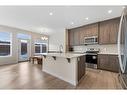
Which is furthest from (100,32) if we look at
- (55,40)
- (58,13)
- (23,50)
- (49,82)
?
(23,50)

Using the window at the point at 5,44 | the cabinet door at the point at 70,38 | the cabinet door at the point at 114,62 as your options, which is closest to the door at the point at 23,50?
the window at the point at 5,44

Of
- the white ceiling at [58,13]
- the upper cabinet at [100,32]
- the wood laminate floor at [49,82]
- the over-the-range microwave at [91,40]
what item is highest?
the white ceiling at [58,13]

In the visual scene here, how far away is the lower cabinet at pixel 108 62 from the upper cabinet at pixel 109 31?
69 cm

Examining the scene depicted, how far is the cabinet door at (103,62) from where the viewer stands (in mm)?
4302

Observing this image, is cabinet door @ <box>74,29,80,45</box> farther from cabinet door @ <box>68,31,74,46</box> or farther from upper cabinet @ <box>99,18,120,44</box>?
upper cabinet @ <box>99,18,120,44</box>

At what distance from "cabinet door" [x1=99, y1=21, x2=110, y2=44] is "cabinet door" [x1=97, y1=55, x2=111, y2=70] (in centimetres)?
73

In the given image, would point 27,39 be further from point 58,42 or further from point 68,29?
point 68,29

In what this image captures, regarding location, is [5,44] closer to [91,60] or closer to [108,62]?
[91,60]

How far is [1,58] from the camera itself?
575 cm

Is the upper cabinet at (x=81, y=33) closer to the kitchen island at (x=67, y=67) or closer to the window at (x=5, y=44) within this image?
the kitchen island at (x=67, y=67)

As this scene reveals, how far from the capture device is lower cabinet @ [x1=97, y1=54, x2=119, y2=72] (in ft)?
13.2

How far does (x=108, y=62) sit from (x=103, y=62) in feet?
0.75
